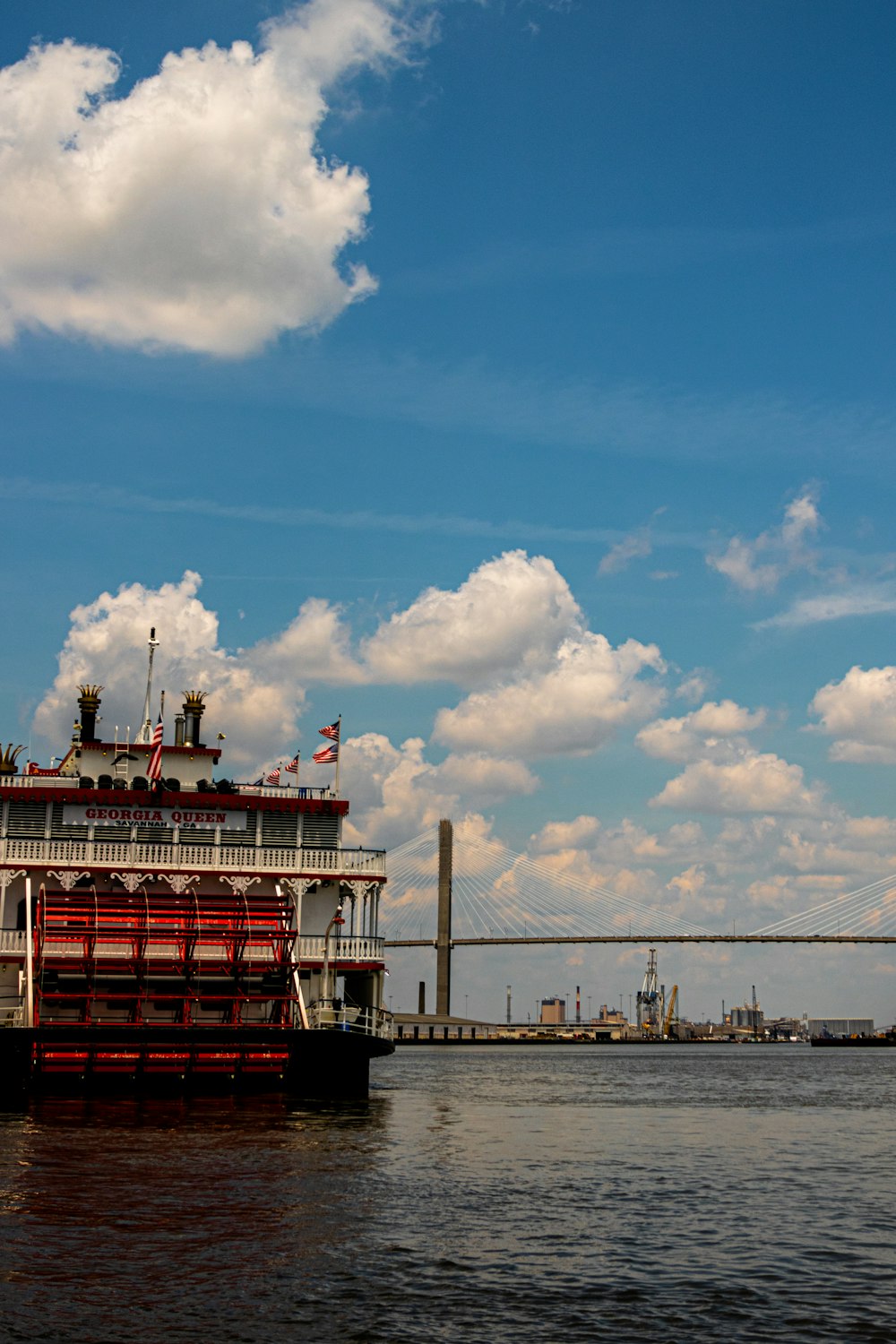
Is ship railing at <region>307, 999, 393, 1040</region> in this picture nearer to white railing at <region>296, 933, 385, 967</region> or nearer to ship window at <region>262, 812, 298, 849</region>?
white railing at <region>296, 933, 385, 967</region>

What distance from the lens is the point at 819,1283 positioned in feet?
49.4

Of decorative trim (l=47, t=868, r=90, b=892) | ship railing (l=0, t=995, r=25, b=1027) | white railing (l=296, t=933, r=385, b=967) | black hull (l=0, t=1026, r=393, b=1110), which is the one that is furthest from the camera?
white railing (l=296, t=933, r=385, b=967)

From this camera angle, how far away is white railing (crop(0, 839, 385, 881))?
1398 inches

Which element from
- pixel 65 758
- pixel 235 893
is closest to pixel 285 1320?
pixel 235 893

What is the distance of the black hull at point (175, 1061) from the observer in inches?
1219

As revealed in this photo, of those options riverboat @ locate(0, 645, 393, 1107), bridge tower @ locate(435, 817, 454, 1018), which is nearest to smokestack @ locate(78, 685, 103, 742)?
riverboat @ locate(0, 645, 393, 1107)

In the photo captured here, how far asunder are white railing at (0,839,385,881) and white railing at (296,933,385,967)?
5.39ft

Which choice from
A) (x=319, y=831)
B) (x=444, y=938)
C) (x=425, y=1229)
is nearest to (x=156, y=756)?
(x=319, y=831)

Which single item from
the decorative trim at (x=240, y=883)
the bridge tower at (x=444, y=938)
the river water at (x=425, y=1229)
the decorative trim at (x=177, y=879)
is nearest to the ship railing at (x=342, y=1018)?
the river water at (x=425, y=1229)

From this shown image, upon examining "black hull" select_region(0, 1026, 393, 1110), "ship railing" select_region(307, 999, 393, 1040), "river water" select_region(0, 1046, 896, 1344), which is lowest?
"river water" select_region(0, 1046, 896, 1344)

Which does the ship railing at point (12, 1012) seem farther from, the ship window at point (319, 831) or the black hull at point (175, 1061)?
the ship window at point (319, 831)

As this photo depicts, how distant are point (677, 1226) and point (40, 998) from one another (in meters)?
17.5

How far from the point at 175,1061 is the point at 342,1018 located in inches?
170

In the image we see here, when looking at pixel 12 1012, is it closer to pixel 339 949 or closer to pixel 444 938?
pixel 339 949
